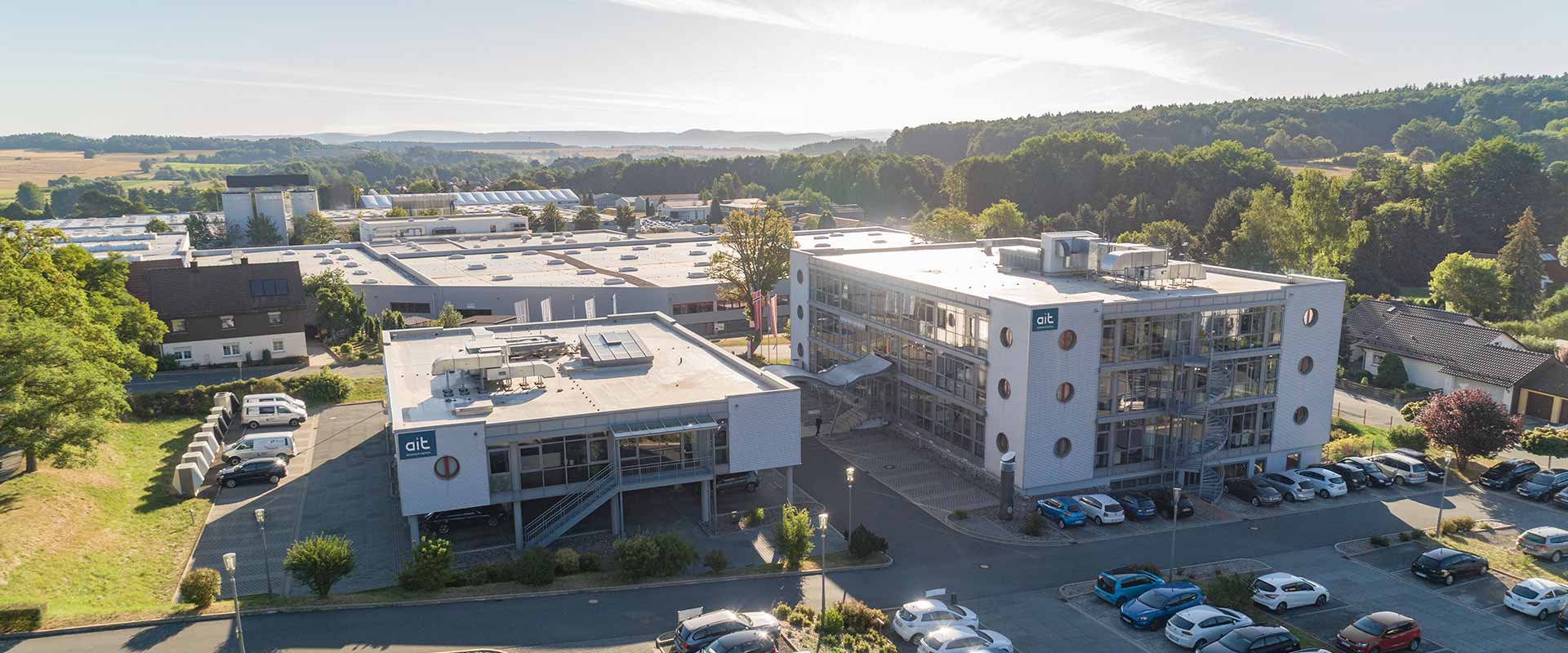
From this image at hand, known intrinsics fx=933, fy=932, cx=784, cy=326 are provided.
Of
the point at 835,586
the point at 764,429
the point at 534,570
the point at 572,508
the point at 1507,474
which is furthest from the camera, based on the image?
the point at 1507,474

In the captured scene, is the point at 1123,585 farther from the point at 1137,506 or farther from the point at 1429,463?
the point at 1429,463

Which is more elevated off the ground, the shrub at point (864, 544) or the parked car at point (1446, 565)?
the shrub at point (864, 544)

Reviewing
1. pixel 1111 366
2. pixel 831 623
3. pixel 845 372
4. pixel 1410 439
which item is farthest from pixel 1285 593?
pixel 1410 439

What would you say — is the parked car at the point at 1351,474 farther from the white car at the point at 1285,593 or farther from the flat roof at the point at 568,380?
the flat roof at the point at 568,380

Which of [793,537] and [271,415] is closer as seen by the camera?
[793,537]

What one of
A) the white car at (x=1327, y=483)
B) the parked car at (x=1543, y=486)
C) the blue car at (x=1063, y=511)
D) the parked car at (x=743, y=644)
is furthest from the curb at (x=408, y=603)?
the parked car at (x=1543, y=486)

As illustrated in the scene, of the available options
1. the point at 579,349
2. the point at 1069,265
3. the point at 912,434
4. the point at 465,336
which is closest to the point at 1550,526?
the point at 1069,265

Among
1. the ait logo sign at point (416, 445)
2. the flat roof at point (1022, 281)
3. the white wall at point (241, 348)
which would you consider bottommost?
the white wall at point (241, 348)
